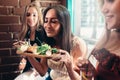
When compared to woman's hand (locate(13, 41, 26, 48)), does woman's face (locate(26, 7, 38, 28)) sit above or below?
above

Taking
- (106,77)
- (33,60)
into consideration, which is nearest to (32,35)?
(33,60)

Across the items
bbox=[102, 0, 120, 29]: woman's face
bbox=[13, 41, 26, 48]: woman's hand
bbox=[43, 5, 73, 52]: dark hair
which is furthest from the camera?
bbox=[13, 41, 26, 48]: woman's hand

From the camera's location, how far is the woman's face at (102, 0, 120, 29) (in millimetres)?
1229

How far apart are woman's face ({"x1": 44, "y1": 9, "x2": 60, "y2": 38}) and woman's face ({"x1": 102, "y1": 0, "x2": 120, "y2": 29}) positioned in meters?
0.68

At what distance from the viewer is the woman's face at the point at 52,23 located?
1.94m

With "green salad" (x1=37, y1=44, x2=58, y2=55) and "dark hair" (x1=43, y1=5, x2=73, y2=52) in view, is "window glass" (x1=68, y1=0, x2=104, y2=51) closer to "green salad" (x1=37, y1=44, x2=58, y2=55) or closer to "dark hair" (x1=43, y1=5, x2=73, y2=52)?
"dark hair" (x1=43, y1=5, x2=73, y2=52)

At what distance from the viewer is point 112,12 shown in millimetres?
1249

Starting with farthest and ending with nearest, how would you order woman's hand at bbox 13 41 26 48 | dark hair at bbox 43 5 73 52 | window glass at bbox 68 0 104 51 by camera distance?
woman's hand at bbox 13 41 26 48 < dark hair at bbox 43 5 73 52 < window glass at bbox 68 0 104 51

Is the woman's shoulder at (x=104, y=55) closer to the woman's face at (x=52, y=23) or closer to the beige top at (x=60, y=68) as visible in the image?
the beige top at (x=60, y=68)

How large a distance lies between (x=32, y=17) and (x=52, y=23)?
34cm

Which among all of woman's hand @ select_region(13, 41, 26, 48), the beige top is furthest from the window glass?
woman's hand @ select_region(13, 41, 26, 48)

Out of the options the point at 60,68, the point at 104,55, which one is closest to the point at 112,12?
the point at 104,55

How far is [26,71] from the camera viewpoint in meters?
2.28

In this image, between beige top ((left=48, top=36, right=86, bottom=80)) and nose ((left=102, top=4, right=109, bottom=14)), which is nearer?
nose ((left=102, top=4, right=109, bottom=14))
